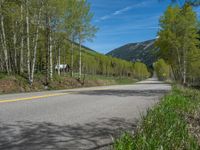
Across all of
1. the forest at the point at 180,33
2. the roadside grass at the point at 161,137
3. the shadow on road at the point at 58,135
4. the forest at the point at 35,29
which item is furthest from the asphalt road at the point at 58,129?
the forest at the point at 180,33

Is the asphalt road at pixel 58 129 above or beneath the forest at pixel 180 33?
beneath

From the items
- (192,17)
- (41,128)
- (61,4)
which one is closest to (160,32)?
(192,17)

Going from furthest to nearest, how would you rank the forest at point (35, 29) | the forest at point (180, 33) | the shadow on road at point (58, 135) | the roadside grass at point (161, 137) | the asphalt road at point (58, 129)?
the forest at point (180, 33), the forest at point (35, 29), the asphalt road at point (58, 129), the shadow on road at point (58, 135), the roadside grass at point (161, 137)

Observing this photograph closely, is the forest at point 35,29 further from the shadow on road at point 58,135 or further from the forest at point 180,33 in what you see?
the shadow on road at point 58,135

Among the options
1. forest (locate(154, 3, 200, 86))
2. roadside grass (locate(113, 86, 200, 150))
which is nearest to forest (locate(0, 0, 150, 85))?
forest (locate(154, 3, 200, 86))

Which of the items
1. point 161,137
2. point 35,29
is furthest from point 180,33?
point 161,137

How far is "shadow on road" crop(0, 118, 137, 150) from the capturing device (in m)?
5.66

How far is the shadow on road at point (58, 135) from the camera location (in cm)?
566

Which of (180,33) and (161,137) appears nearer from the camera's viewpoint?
(161,137)

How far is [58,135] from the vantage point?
6.46 meters

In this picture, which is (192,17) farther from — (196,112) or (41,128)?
(41,128)

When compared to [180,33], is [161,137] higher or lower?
lower

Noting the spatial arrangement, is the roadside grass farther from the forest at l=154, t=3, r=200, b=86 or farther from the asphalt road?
the forest at l=154, t=3, r=200, b=86

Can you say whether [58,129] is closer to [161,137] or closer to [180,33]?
[161,137]
